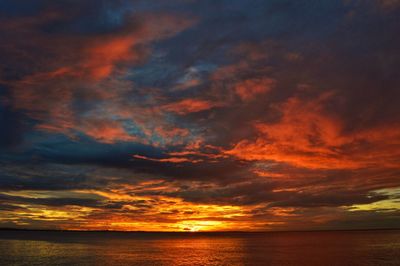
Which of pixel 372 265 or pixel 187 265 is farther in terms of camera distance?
pixel 187 265

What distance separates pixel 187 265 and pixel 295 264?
75.9ft

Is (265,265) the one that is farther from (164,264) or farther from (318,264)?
(164,264)

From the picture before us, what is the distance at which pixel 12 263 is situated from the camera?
7725cm

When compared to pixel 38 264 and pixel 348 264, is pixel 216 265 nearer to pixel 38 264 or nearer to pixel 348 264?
pixel 348 264

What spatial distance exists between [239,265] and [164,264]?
1650 cm

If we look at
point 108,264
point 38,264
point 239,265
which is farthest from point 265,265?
point 38,264

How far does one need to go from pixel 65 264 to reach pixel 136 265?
15.2m

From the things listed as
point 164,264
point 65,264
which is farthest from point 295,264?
point 65,264

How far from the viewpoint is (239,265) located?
78188 millimetres

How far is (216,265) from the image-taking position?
257 feet

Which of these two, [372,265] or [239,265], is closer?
[372,265]

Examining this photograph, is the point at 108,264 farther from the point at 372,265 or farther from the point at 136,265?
the point at 372,265

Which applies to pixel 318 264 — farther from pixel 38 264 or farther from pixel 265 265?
pixel 38 264

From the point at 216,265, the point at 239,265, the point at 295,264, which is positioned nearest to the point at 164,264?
the point at 216,265
